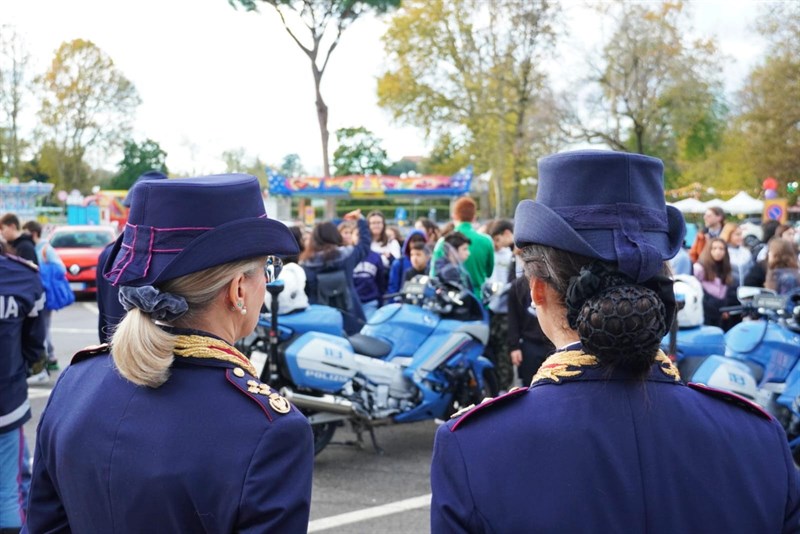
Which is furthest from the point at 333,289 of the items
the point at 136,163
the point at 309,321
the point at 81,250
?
the point at 136,163

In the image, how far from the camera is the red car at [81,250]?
17.5 metres

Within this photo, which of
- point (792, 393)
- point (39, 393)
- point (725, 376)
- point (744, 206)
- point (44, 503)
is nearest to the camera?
point (44, 503)

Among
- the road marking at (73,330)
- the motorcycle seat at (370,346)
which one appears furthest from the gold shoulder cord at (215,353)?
the road marking at (73,330)

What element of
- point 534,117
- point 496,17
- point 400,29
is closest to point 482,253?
point 534,117

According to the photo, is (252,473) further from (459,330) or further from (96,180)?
(96,180)

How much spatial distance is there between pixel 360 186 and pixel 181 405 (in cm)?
4197

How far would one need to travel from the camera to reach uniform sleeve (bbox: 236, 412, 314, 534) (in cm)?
163

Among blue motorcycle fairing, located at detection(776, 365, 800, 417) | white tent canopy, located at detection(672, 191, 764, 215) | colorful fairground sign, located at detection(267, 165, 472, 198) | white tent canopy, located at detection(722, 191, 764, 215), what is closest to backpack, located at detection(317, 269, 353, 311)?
blue motorcycle fairing, located at detection(776, 365, 800, 417)

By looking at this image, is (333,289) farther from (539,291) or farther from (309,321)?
(539,291)

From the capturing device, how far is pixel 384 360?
6441 mm

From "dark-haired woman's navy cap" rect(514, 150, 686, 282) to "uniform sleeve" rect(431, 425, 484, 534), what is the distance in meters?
0.43

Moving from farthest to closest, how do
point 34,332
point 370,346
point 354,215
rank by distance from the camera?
1. point 354,215
2. point 370,346
3. point 34,332

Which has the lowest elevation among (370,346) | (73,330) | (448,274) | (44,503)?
(73,330)

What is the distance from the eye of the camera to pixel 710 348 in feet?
19.7
